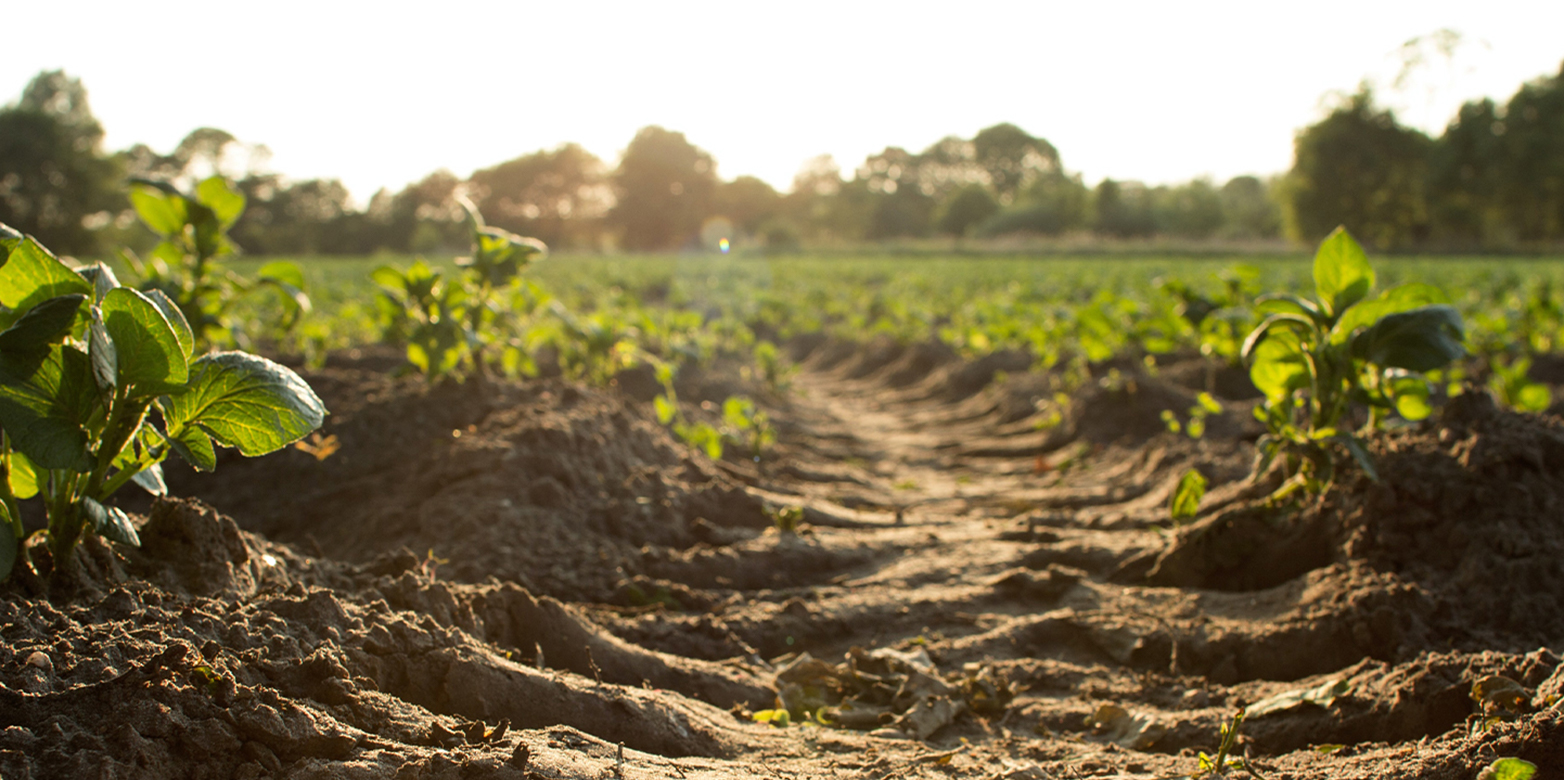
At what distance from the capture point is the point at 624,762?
1.55 m

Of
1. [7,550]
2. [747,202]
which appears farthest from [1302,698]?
[747,202]

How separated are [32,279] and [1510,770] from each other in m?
2.66

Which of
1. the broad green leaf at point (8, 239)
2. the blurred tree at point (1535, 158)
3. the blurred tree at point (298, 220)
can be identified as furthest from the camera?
the blurred tree at point (298, 220)

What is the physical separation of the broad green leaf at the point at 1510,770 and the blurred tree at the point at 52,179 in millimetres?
48520

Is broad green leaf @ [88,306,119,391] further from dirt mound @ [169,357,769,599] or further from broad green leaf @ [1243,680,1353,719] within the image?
broad green leaf @ [1243,680,1353,719]

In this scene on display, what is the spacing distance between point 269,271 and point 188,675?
2502 mm

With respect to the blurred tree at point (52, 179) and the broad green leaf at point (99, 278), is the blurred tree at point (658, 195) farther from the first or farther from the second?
the broad green leaf at point (99, 278)

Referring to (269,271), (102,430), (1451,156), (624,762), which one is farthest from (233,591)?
(1451,156)

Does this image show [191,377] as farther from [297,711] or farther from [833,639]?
[833,639]

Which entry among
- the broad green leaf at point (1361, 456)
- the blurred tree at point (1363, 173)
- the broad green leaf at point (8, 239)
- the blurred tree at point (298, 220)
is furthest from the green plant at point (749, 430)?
the blurred tree at point (298, 220)

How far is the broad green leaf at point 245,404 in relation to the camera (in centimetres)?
159

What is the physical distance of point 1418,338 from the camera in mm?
2496

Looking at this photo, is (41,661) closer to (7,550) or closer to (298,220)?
(7,550)

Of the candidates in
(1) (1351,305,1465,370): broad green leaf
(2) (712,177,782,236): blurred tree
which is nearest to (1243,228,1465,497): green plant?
(1) (1351,305,1465,370): broad green leaf
